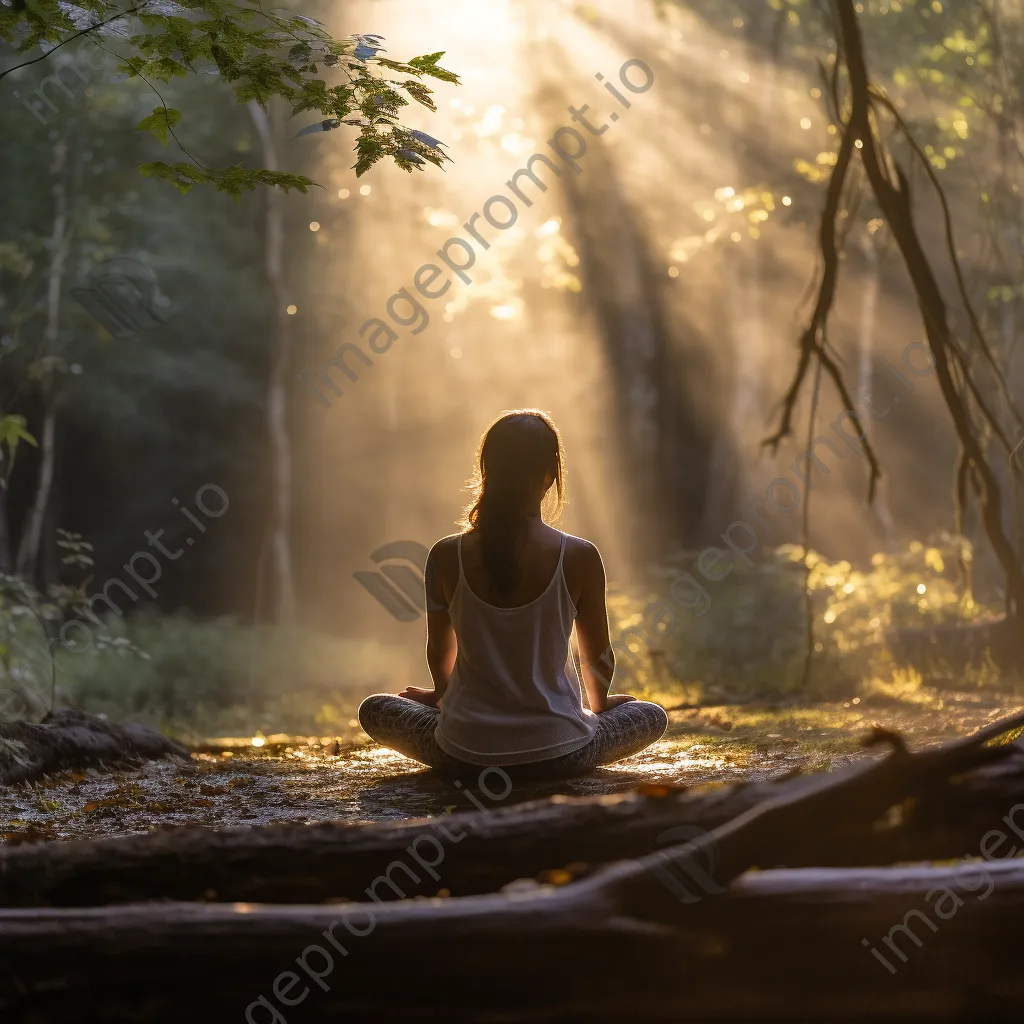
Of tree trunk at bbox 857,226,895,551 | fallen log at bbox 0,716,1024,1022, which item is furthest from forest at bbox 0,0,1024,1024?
tree trunk at bbox 857,226,895,551

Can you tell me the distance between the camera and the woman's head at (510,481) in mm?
4203

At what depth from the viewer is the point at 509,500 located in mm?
4227

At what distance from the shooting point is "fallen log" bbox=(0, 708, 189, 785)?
5.60 m

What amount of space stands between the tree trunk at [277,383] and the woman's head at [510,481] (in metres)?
20.4

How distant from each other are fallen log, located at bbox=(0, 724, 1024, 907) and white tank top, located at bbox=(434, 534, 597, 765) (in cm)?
160

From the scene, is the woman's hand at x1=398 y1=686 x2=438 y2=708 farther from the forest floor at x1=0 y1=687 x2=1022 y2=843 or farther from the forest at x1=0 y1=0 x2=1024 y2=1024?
the forest floor at x1=0 y1=687 x2=1022 y2=843

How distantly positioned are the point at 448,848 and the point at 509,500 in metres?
1.75

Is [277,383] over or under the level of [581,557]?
over

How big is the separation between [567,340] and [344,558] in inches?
290

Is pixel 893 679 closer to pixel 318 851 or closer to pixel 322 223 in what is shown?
pixel 318 851
